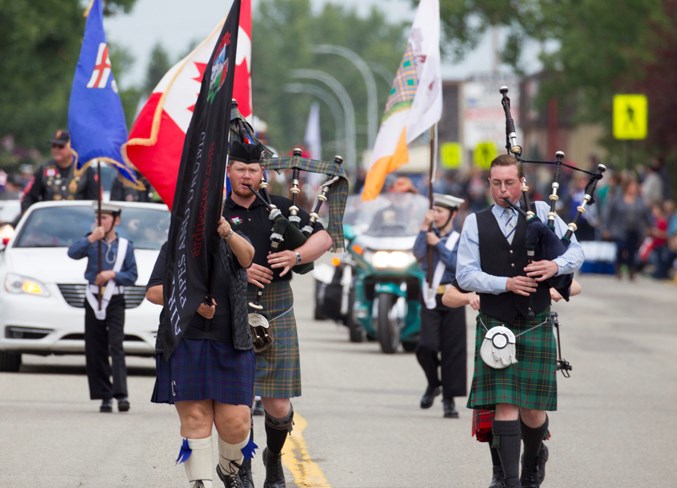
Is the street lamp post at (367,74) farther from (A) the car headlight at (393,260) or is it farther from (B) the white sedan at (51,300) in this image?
(B) the white sedan at (51,300)

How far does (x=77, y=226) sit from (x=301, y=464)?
6438 mm

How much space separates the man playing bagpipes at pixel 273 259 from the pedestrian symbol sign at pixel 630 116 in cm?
2786

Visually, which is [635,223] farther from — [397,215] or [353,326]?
[397,215]

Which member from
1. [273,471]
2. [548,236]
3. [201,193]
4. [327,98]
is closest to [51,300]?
[273,471]

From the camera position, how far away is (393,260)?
1864 cm

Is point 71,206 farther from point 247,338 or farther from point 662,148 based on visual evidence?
point 662,148

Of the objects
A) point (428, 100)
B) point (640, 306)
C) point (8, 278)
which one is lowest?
point (640, 306)

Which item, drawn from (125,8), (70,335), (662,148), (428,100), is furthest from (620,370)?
(125,8)

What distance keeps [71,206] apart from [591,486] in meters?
8.02

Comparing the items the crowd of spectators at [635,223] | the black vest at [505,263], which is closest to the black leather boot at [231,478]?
the black vest at [505,263]

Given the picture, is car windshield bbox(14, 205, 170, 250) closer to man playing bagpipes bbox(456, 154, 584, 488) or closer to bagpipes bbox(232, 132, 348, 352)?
bagpipes bbox(232, 132, 348, 352)

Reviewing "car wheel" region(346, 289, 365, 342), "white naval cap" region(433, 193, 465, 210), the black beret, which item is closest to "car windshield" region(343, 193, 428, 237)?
"car wheel" region(346, 289, 365, 342)

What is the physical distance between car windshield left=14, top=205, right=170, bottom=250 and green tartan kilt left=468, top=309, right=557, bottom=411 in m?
7.63

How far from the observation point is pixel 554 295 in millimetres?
9102
